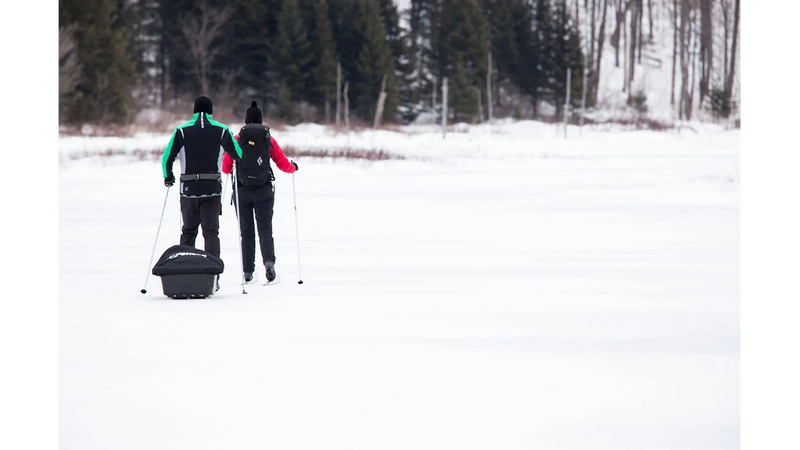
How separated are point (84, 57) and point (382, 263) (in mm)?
48418

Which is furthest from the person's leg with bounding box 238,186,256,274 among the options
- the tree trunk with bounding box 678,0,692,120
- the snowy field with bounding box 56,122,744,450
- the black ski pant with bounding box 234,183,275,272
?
the tree trunk with bounding box 678,0,692,120

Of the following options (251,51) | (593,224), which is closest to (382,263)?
(593,224)

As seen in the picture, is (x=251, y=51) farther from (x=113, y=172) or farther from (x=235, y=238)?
(x=235, y=238)

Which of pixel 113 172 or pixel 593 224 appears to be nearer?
pixel 593 224

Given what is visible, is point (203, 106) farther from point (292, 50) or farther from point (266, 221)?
point (292, 50)

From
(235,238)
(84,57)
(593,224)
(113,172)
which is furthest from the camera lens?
A: (84,57)

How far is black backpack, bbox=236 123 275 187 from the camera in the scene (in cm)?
1148

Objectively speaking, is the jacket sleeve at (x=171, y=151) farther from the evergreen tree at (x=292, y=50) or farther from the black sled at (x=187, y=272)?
the evergreen tree at (x=292, y=50)

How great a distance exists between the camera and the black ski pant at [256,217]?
38.2 ft

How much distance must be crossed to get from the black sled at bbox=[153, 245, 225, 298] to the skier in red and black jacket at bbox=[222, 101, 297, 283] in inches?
35.9

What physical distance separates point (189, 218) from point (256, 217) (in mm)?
694

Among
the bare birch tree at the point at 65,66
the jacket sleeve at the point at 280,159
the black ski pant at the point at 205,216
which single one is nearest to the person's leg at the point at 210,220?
the black ski pant at the point at 205,216

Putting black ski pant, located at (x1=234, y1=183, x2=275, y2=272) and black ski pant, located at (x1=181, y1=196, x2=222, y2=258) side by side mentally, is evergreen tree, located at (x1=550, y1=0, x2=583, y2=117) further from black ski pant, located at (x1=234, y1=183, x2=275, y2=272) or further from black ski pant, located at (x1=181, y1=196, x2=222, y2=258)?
black ski pant, located at (x1=181, y1=196, x2=222, y2=258)
